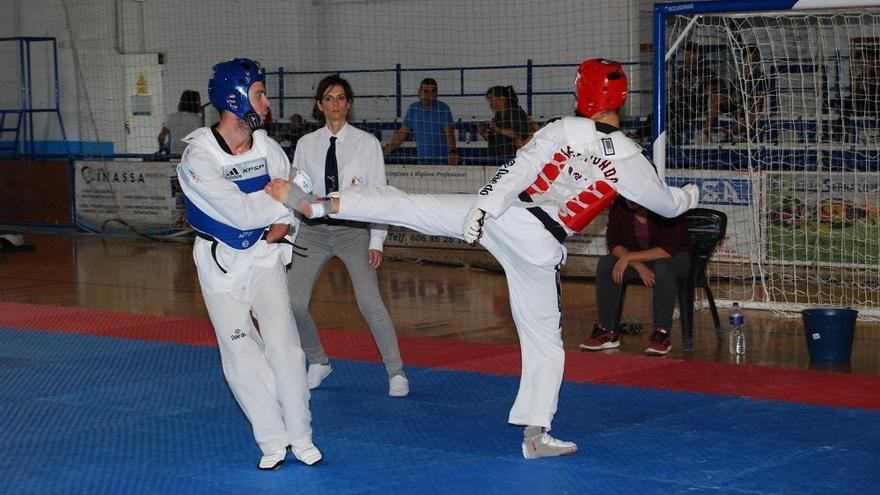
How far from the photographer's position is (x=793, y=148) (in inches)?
396

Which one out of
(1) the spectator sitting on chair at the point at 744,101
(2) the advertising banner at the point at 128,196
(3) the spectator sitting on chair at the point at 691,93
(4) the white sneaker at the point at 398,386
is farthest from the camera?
(2) the advertising banner at the point at 128,196

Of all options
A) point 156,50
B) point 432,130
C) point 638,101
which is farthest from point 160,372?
point 156,50

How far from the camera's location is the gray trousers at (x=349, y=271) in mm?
→ 6539

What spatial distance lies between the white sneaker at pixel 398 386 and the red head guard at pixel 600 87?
6.90 feet

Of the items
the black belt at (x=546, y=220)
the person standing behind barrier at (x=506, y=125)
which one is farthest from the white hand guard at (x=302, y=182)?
the person standing behind barrier at (x=506, y=125)

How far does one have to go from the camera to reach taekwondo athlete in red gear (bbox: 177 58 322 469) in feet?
15.8

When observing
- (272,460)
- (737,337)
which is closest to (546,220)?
(272,460)

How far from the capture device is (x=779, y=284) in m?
10.4

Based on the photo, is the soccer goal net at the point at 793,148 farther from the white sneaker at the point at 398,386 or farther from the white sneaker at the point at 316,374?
the white sneaker at the point at 316,374

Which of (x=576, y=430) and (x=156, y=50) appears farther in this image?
(x=156, y=50)

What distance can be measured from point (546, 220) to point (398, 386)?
1799 mm

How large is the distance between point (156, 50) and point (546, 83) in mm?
8198

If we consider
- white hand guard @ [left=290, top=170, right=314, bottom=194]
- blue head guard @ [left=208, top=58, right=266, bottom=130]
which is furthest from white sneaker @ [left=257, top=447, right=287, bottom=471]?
blue head guard @ [left=208, top=58, right=266, bottom=130]

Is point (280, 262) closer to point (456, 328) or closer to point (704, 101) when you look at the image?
Result: point (456, 328)
